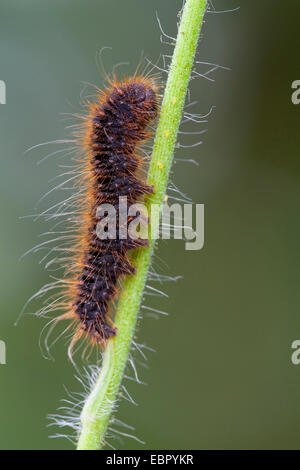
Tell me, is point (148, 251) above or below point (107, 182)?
below

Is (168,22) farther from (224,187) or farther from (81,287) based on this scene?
(81,287)

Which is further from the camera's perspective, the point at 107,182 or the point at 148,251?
the point at 107,182

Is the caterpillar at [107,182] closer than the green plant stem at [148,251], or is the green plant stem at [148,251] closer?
the green plant stem at [148,251]

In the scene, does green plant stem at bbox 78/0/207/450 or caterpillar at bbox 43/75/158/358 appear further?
caterpillar at bbox 43/75/158/358

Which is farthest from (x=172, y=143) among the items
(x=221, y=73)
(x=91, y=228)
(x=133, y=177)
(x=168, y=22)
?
(x=221, y=73)
